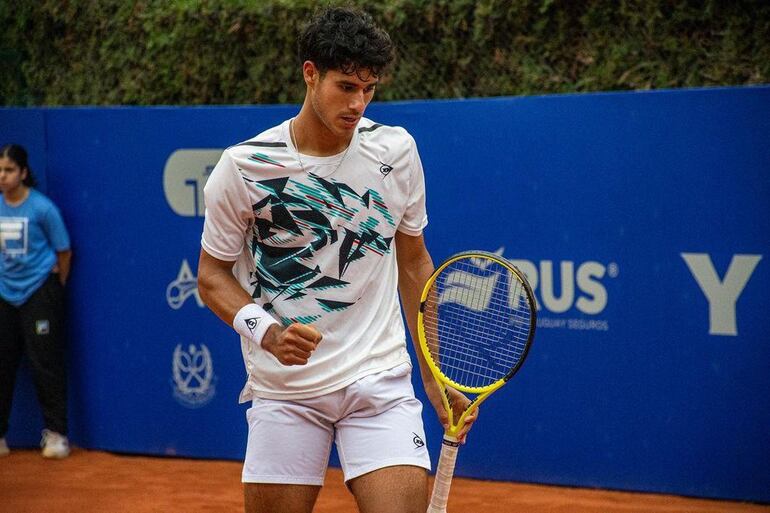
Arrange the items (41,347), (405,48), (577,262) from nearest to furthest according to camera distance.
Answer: (577,262) < (405,48) < (41,347)

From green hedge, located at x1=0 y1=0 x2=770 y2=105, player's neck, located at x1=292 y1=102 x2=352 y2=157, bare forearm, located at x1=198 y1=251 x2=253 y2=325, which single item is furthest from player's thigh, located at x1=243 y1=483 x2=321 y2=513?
green hedge, located at x1=0 y1=0 x2=770 y2=105

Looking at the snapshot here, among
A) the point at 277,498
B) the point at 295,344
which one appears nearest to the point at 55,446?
the point at 277,498

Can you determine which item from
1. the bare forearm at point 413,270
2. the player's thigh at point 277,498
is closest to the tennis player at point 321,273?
the player's thigh at point 277,498

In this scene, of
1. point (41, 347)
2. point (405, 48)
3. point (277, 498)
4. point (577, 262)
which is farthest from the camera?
point (41, 347)

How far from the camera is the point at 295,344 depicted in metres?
2.92

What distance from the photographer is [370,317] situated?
331 cm

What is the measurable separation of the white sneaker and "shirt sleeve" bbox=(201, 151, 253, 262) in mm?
4317

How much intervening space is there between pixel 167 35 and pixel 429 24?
188cm

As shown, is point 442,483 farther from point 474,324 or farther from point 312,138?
point 474,324

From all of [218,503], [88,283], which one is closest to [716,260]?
[218,503]

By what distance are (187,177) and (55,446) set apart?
1.83 metres

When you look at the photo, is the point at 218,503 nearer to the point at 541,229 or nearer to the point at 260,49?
the point at 541,229

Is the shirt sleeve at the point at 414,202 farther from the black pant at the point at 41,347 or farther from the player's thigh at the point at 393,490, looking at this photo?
the black pant at the point at 41,347

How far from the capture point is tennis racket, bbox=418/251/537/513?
3182 mm
